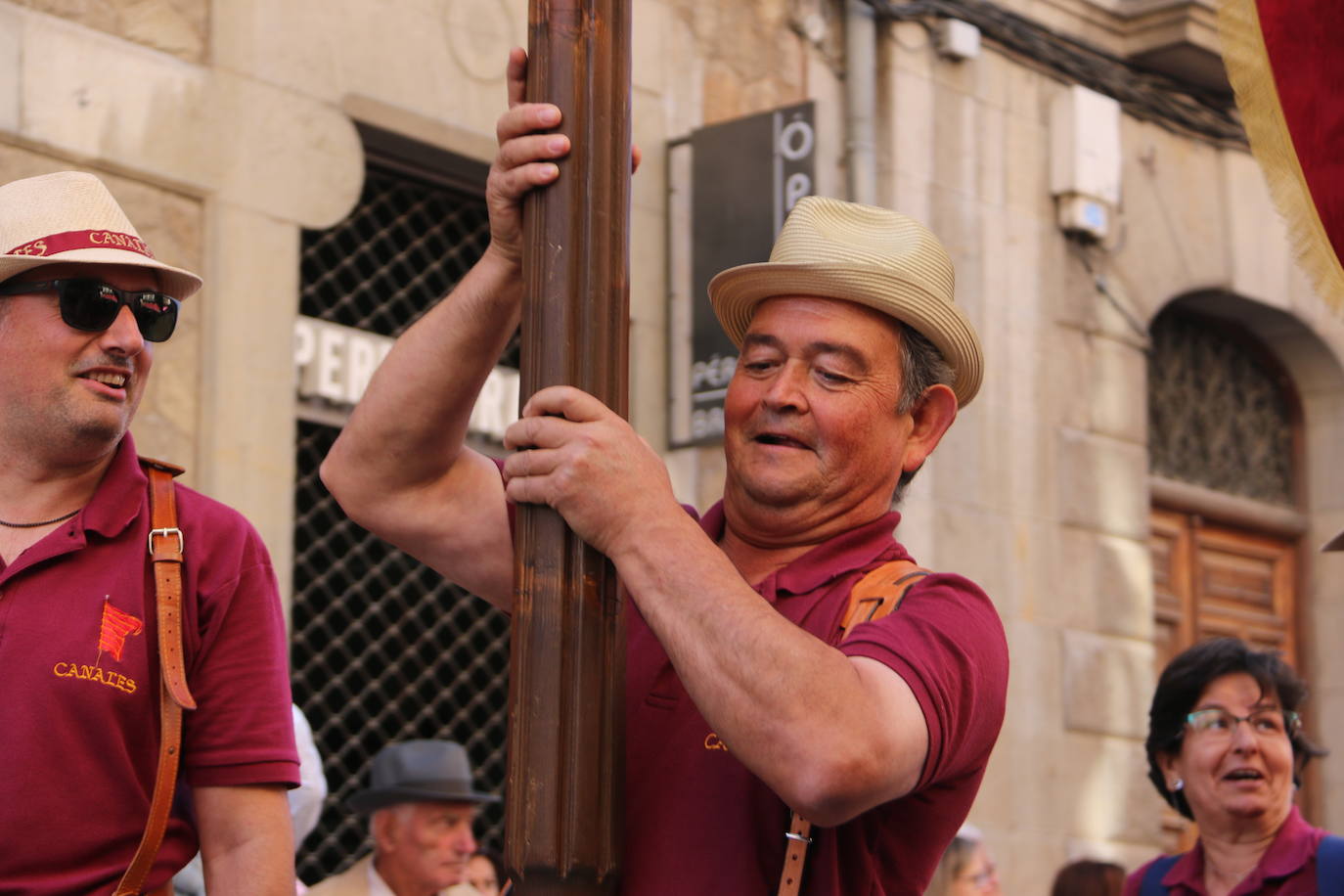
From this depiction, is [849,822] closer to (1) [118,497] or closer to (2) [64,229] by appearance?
(1) [118,497]

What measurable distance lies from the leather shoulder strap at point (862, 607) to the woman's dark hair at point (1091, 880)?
3.74 metres

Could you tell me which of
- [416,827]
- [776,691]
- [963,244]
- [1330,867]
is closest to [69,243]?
[776,691]

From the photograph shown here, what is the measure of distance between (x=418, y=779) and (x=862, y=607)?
3.76 m

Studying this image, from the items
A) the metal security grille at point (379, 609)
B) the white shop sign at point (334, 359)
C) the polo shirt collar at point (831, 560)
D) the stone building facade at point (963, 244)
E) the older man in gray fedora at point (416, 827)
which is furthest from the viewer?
the metal security grille at point (379, 609)

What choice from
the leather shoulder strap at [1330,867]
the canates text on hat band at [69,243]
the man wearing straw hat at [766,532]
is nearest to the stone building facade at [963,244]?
the canates text on hat band at [69,243]

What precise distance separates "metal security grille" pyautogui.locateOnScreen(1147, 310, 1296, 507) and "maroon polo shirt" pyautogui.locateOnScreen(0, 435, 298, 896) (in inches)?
358

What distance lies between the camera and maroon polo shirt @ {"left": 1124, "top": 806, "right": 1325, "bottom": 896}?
16.4 feet

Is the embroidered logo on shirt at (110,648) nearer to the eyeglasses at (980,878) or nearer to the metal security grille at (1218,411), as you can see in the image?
the eyeglasses at (980,878)

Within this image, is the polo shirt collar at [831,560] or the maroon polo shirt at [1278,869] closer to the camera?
the polo shirt collar at [831,560]

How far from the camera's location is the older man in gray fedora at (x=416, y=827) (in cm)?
623

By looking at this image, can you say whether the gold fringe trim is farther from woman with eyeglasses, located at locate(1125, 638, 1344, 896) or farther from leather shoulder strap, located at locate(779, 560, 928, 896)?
woman with eyeglasses, located at locate(1125, 638, 1344, 896)

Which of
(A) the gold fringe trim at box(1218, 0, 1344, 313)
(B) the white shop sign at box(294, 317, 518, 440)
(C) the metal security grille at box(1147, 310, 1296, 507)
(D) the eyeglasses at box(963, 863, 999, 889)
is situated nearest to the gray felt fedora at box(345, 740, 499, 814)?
(D) the eyeglasses at box(963, 863, 999, 889)

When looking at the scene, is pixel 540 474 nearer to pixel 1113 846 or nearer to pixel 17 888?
pixel 17 888

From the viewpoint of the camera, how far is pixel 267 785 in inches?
129
